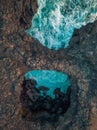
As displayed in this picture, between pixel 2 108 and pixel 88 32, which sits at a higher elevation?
pixel 88 32

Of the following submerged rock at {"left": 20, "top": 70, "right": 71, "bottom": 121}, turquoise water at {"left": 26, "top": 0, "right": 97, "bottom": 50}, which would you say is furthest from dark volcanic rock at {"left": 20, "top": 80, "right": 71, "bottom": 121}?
turquoise water at {"left": 26, "top": 0, "right": 97, "bottom": 50}

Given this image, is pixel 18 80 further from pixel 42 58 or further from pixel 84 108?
pixel 84 108

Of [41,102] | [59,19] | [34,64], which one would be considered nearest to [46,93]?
[41,102]

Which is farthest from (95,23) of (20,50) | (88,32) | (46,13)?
(20,50)

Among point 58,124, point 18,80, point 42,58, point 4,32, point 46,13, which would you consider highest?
point 46,13

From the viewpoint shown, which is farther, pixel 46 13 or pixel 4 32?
pixel 46 13

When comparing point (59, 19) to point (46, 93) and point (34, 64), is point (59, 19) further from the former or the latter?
point (46, 93)

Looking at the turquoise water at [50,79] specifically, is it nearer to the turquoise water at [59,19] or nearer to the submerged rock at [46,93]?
the submerged rock at [46,93]
